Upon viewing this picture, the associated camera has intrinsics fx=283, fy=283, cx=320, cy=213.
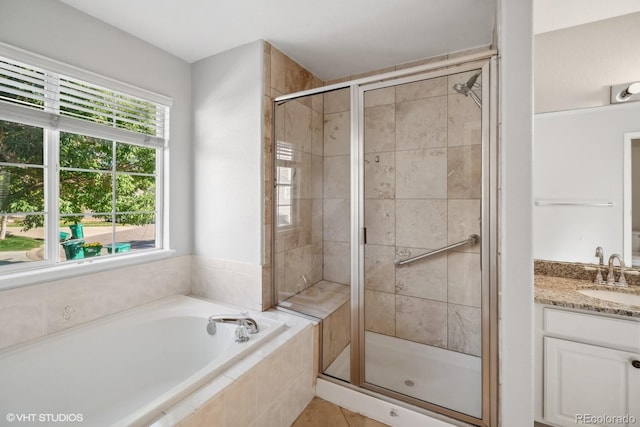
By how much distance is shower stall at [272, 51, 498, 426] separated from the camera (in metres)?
1.52

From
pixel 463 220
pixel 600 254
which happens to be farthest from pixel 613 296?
pixel 463 220

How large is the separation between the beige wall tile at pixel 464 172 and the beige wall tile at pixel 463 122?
0.15 feet

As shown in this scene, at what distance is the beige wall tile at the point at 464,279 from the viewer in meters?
1.55

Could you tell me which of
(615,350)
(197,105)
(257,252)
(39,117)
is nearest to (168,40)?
(197,105)

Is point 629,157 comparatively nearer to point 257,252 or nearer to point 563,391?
point 563,391

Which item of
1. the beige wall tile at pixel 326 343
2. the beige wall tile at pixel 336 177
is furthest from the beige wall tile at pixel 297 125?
the beige wall tile at pixel 326 343

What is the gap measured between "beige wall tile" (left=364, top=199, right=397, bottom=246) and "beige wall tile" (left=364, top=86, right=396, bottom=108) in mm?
618

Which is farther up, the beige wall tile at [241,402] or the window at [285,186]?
the window at [285,186]

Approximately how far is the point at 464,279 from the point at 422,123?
37.9 inches

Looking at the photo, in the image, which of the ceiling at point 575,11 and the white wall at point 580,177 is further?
the white wall at point 580,177

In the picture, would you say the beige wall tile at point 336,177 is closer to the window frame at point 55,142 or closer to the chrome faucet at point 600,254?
the window frame at point 55,142

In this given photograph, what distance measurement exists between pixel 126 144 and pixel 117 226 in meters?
0.61

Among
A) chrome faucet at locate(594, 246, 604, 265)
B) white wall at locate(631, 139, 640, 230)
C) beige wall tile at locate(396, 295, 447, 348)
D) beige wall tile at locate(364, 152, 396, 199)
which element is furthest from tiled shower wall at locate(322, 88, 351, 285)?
white wall at locate(631, 139, 640, 230)

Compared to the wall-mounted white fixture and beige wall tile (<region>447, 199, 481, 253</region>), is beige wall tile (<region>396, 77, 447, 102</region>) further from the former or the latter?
the wall-mounted white fixture
